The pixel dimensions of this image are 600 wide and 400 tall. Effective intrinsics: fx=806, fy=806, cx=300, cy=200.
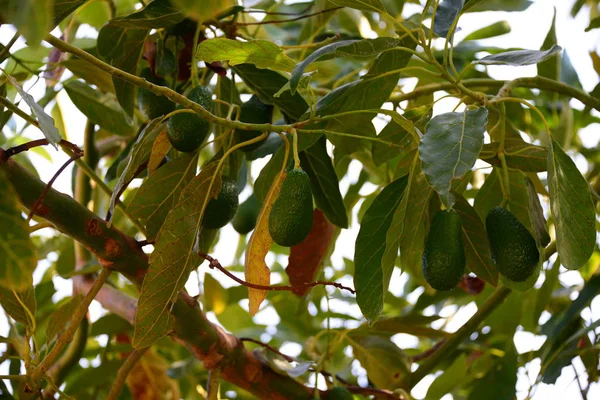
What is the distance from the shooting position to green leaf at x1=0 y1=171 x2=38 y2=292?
1.95 feet

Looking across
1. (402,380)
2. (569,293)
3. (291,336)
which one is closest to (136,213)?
(402,380)

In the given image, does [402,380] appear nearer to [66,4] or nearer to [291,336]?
[291,336]

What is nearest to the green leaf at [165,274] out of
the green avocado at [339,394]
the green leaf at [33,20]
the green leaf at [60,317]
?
the green leaf at [60,317]

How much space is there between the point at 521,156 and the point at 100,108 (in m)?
0.70

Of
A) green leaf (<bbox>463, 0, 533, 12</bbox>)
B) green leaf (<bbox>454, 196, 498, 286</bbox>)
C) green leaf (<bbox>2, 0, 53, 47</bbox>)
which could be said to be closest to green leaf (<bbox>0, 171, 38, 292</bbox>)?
green leaf (<bbox>2, 0, 53, 47</bbox>)

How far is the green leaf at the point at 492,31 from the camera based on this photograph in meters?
1.78

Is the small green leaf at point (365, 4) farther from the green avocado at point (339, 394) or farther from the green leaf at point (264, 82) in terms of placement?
the green avocado at point (339, 394)

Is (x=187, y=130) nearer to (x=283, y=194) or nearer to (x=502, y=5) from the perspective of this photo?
(x=283, y=194)

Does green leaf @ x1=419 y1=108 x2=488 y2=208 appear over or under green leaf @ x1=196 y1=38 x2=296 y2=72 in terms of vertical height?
under

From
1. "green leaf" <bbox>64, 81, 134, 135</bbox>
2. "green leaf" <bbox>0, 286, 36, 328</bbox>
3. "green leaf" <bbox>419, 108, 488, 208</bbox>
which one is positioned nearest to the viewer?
"green leaf" <bbox>419, 108, 488, 208</bbox>

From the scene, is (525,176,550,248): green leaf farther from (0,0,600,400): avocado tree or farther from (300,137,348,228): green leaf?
(300,137,348,228): green leaf

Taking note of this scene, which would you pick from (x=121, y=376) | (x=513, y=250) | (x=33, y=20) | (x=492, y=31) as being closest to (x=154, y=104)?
(x=121, y=376)

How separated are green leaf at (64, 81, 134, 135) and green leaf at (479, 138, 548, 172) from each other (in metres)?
0.60

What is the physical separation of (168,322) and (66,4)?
412 millimetres
